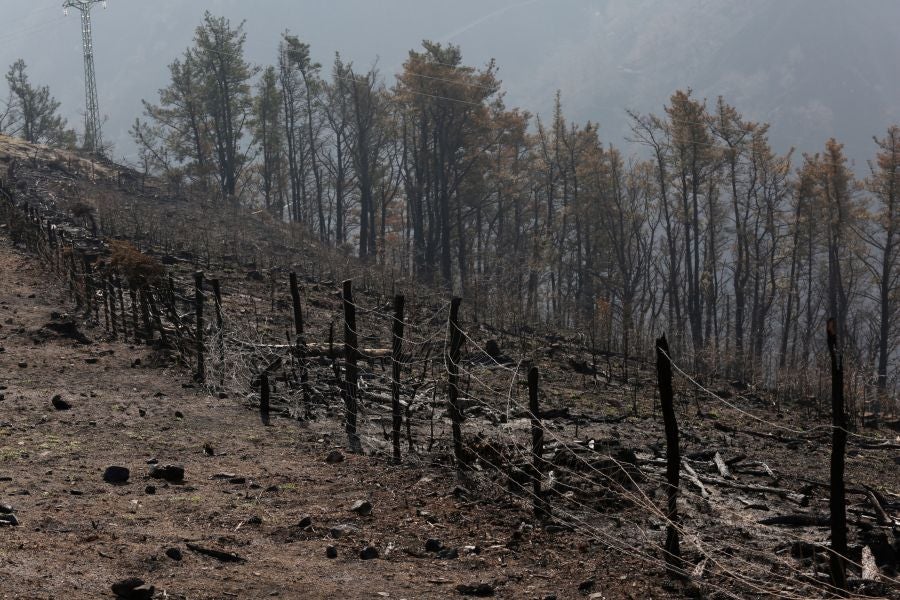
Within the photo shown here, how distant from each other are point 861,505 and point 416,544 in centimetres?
394

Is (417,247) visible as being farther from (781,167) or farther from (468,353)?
(468,353)

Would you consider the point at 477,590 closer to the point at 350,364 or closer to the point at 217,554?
the point at 217,554

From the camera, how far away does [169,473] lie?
7.46 m

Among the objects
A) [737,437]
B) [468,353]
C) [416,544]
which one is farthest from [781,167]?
[416,544]

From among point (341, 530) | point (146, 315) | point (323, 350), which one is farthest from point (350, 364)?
point (146, 315)

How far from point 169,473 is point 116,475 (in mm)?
423

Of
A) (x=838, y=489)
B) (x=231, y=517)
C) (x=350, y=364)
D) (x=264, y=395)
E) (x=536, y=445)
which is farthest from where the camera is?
(x=264, y=395)

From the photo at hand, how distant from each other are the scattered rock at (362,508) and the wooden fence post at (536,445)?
1327 millimetres

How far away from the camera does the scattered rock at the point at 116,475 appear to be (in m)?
7.25

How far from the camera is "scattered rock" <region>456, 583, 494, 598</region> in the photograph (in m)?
5.43

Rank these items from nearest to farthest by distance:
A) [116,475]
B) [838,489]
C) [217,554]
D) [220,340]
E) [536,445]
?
1. [838,489]
2. [217,554]
3. [116,475]
4. [536,445]
5. [220,340]

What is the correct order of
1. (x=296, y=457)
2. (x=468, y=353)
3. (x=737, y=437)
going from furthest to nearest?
(x=468, y=353) < (x=737, y=437) < (x=296, y=457)

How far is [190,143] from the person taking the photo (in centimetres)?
5191

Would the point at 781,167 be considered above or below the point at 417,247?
above
